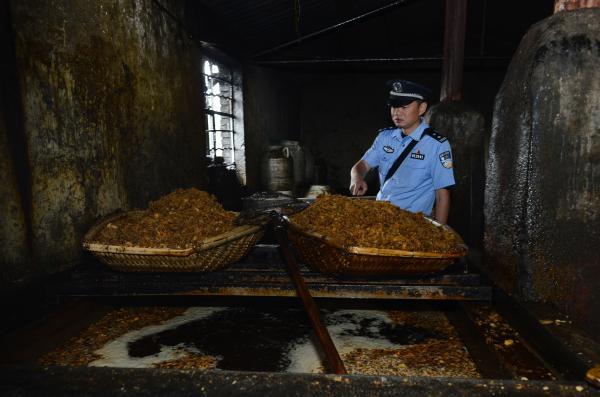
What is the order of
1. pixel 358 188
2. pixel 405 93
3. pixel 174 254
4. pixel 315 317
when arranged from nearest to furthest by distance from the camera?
pixel 315 317 → pixel 174 254 → pixel 405 93 → pixel 358 188

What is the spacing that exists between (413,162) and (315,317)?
2.06 metres

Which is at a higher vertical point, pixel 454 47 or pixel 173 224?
pixel 454 47

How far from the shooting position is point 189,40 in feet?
18.6

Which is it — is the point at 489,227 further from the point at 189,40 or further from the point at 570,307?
the point at 189,40

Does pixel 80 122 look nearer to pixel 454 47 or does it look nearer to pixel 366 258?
pixel 366 258

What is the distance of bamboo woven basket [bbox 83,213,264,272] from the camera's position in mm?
2502

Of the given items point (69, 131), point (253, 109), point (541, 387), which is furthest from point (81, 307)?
point (253, 109)

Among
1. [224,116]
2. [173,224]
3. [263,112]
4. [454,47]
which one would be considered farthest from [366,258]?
[263,112]

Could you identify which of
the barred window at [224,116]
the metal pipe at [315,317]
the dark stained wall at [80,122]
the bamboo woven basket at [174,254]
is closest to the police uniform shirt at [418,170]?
the metal pipe at [315,317]

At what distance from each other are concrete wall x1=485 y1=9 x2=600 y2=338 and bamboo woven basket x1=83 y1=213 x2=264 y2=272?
6.10 feet

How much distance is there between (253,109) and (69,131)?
221 inches

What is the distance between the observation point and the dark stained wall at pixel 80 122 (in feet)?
8.74

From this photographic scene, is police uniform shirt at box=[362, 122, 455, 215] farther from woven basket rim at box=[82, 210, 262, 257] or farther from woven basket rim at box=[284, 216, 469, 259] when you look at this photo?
woven basket rim at box=[82, 210, 262, 257]

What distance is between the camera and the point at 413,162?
11.7 feet
